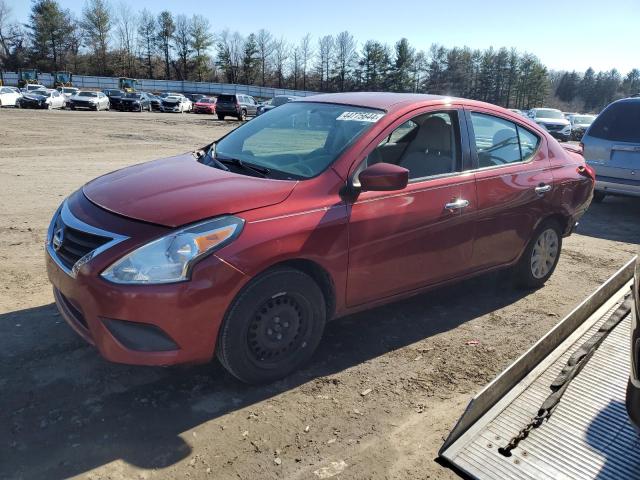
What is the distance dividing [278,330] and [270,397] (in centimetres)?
40

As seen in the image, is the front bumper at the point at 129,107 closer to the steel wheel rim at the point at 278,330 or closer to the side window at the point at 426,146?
the side window at the point at 426,146

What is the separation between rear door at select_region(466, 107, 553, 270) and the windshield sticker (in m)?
0.92

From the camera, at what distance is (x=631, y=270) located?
4500 millimetres

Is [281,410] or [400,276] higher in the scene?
[400,276]

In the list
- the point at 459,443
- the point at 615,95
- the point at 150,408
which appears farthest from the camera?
the point at 615,95

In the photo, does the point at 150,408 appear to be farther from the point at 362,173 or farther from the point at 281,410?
the point at 362,173

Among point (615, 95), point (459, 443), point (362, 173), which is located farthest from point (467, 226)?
point (615, 95)

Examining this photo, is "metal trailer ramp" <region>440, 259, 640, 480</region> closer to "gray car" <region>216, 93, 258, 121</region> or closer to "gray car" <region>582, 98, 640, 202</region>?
"gray car" <region>582, 98, 640, 202</region>

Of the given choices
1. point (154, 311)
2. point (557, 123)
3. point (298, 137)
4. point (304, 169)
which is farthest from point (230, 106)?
point (154, 311)

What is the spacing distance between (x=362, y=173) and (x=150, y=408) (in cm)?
187

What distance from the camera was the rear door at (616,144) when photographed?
848 cm

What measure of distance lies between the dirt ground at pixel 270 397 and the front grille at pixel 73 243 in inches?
30.0

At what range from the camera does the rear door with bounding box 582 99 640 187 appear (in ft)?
27.8

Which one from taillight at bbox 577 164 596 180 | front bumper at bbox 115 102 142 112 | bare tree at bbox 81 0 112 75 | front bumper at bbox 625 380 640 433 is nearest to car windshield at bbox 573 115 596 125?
taillight at bbox 577 164 596 180
